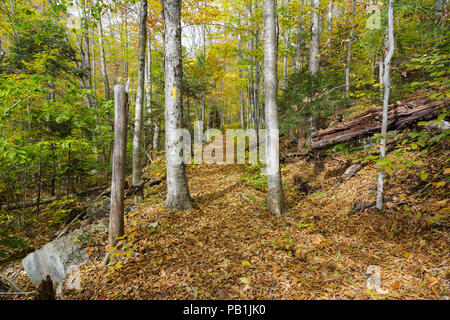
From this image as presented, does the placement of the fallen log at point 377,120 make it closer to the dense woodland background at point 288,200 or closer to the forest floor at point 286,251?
the dense woodland background at point 288,200

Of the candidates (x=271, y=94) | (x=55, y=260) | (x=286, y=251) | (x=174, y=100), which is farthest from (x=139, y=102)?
(x=286, y=251)

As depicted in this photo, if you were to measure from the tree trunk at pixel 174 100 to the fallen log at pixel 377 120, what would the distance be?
4693mm

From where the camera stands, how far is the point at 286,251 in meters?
3.42

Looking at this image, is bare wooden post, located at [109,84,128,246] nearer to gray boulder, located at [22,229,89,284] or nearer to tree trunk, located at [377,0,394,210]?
gray boulder, located at [22,229,89,284]

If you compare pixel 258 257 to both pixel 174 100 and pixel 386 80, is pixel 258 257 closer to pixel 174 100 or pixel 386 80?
pixel 174 100

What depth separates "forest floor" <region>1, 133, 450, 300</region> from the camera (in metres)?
2.54

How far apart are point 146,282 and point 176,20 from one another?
546 centimetres

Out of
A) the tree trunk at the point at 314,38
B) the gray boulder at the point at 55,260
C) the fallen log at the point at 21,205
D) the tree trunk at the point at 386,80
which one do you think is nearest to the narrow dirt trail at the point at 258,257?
the gray boulder at the point at 55,260

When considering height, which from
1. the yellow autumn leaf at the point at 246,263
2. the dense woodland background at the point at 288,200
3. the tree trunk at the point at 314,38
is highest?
the tree trunk at the point at 314,38

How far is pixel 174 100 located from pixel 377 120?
18.4 ft

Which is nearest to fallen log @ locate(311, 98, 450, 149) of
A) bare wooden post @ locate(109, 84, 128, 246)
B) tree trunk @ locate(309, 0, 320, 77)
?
tree trunk @ locate(309, 0, 320, 77)

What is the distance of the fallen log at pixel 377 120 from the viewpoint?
452 centimetres
